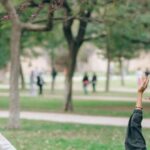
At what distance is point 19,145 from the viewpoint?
13961mm

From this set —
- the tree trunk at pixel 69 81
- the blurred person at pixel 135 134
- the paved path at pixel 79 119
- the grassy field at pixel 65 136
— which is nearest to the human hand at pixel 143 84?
the blurred person at pixel 135 134

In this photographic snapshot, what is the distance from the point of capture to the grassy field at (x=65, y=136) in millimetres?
13859

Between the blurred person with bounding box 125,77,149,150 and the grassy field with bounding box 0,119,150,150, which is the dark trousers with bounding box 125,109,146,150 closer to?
the blurred person with bounding box 125,77,149,150

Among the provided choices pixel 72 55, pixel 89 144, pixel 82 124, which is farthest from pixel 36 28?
pixel 72 55

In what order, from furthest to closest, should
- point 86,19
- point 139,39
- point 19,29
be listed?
point 139,39
point 86,19
point 19,29

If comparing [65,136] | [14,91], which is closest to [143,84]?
[65,136]

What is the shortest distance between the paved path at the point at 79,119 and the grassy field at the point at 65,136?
1.36 metres

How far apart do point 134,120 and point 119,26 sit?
18.1m

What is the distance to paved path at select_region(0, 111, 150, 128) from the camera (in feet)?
67.7

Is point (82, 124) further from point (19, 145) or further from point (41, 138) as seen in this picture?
point (19, 145)

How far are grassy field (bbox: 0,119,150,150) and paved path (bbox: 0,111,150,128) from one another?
1363mm

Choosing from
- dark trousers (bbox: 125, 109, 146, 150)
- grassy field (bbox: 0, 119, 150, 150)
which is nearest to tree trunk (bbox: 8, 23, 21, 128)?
grassy field (bbox: 0, 119, 150, 150)

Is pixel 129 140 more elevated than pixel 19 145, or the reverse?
pixel 129 140

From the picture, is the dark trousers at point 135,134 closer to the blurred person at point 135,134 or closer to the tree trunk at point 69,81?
the blurred person at point 135,134
